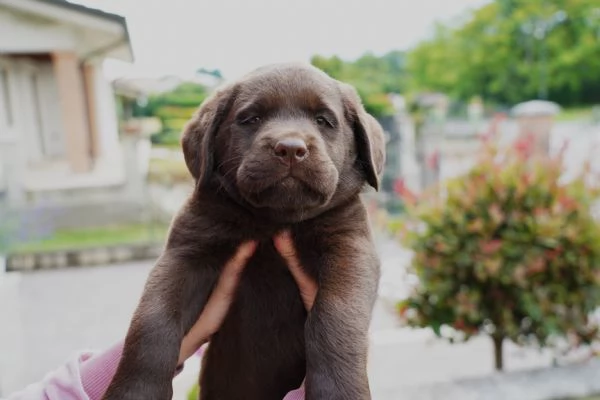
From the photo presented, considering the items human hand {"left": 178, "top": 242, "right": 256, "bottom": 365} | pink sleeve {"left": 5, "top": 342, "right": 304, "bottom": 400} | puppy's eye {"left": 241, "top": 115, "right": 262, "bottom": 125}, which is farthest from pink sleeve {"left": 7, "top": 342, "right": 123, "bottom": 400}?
puppy's eye {"left": 241, "top": 115, "right": 262, "bottom": 125}

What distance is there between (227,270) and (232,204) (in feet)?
0.70

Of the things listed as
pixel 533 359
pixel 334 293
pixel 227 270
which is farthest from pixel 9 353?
pixel 533 359

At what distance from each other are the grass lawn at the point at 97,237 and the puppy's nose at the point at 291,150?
27.1ft

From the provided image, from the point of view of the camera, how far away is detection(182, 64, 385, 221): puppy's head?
5.92 ft

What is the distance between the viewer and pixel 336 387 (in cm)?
164

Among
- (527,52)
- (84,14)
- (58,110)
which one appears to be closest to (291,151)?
(84,14)

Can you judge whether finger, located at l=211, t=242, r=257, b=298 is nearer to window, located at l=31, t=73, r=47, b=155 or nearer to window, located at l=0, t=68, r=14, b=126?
window, located at l=0, t=68, r=14, b=126

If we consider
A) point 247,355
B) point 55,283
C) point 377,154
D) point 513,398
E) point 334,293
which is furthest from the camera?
point 55,283

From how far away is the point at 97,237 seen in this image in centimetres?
1122

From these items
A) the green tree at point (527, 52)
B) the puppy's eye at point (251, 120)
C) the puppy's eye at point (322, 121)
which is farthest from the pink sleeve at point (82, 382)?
the green tree at point (527, 52)

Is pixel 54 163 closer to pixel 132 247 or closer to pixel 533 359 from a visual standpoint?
pixel 132 247

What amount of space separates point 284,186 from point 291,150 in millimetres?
111

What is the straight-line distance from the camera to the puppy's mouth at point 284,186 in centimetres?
180

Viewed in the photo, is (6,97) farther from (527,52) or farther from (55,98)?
(527,52)
